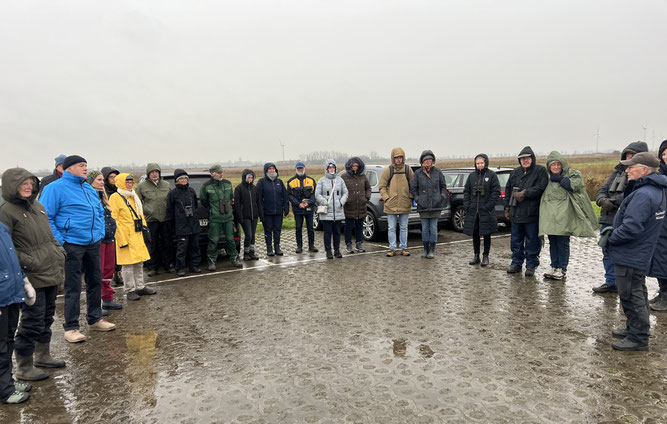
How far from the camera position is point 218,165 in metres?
8.20

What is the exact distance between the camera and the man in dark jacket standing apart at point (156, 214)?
7828 mm

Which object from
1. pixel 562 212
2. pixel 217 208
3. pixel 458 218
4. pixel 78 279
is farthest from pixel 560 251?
pixel 78 279

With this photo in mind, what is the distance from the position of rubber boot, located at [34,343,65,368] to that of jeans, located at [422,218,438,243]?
643 cm

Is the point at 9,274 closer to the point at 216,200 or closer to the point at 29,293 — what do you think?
the point at 29,293

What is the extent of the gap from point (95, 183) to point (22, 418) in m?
3.46

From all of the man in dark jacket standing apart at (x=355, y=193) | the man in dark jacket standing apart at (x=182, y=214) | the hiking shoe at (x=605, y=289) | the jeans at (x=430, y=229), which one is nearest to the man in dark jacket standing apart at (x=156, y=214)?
the man in dark jacket standing apart at (x=182, y=214)

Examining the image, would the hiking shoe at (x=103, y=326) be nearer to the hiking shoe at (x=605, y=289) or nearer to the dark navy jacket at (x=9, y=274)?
the dark navy jacket at (x=9, y=274)

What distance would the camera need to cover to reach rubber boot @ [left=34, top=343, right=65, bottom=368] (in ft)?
13.9

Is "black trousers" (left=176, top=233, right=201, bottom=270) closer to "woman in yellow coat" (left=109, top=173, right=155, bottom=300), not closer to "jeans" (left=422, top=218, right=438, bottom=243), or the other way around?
"woman in yellow coat" (left=109, top=173, right=155, bottom=300)

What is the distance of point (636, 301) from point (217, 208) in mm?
6571

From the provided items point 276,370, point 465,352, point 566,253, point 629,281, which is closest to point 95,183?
point 276,370

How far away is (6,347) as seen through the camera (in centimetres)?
362

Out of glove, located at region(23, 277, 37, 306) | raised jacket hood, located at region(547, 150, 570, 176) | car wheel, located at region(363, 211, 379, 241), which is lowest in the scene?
car wheel, located at region(363, 211, 379, 241)

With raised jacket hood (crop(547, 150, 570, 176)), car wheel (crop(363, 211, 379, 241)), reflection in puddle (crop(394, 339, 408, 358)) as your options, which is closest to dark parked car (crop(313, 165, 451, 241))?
car wheel (crop(363, 211, 379, 241))
